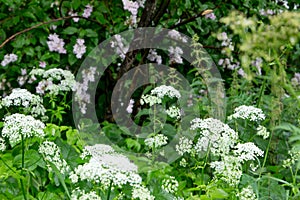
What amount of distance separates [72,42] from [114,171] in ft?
7.06

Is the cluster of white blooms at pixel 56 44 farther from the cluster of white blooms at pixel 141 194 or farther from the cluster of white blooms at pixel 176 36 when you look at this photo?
the cluster of white blooms at pixel 141 194

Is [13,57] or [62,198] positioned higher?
[13,57]

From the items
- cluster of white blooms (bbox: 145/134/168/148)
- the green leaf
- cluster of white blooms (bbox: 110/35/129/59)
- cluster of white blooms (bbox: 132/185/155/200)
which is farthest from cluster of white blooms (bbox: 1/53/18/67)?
cluster of white blooms (bbox: 132/185/155/200)

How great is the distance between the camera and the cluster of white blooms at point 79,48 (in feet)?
11.3

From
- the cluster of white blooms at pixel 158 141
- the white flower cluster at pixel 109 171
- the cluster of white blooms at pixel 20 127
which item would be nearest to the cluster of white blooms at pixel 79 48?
the cluster of white blooms at pixel 158 141

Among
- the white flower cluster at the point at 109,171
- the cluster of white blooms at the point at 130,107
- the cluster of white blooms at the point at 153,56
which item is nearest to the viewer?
the white flower cluster at the point at 109,171

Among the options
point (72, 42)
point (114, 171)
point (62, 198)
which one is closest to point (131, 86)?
point (72, 42)

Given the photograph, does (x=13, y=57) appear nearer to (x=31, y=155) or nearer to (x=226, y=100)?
(x=226, y=100)

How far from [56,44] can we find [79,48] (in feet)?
0.55

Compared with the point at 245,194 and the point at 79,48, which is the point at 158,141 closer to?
the point at 245,194

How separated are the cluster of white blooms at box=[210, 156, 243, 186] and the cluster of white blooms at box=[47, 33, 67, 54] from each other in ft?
6.48

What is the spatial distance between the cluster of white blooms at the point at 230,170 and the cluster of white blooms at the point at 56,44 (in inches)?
77.7

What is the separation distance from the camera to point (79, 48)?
3461mm

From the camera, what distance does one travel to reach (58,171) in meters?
1.72
